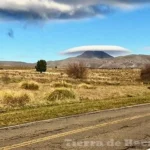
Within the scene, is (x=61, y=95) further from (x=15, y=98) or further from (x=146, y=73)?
(x=146, y=73)

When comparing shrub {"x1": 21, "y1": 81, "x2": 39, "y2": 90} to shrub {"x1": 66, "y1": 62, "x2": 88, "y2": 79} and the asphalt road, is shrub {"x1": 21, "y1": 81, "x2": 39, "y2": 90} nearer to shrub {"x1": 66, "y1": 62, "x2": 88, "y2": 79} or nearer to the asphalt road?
the asphalt road

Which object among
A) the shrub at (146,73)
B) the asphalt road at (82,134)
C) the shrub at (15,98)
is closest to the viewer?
the asphalt road at (82,134)

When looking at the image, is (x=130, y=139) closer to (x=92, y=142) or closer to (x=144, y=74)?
(x=92, y=142)

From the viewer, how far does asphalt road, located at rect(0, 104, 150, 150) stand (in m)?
9.24

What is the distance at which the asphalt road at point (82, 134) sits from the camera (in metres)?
9.24

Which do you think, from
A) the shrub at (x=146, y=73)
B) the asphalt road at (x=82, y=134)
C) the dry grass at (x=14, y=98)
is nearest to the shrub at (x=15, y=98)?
the dry grass at (x=14, y=98)

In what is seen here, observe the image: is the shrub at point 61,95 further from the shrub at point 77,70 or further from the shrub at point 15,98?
the shrub at point 77,70

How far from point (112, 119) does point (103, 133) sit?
11.1 feet

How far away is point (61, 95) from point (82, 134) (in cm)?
1504

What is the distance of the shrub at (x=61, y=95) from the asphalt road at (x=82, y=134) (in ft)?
33.9

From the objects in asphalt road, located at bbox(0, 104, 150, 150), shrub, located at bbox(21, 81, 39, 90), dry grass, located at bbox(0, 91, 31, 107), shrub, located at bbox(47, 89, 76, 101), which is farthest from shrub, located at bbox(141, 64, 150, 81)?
asphalt road, located at bbox(0, 104, 150, 150)

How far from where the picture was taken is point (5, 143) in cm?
959

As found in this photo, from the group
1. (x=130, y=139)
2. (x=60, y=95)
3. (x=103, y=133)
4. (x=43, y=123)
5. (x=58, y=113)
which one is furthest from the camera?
(x=60, y=95)

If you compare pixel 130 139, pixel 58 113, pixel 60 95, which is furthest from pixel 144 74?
pixel 130 139
